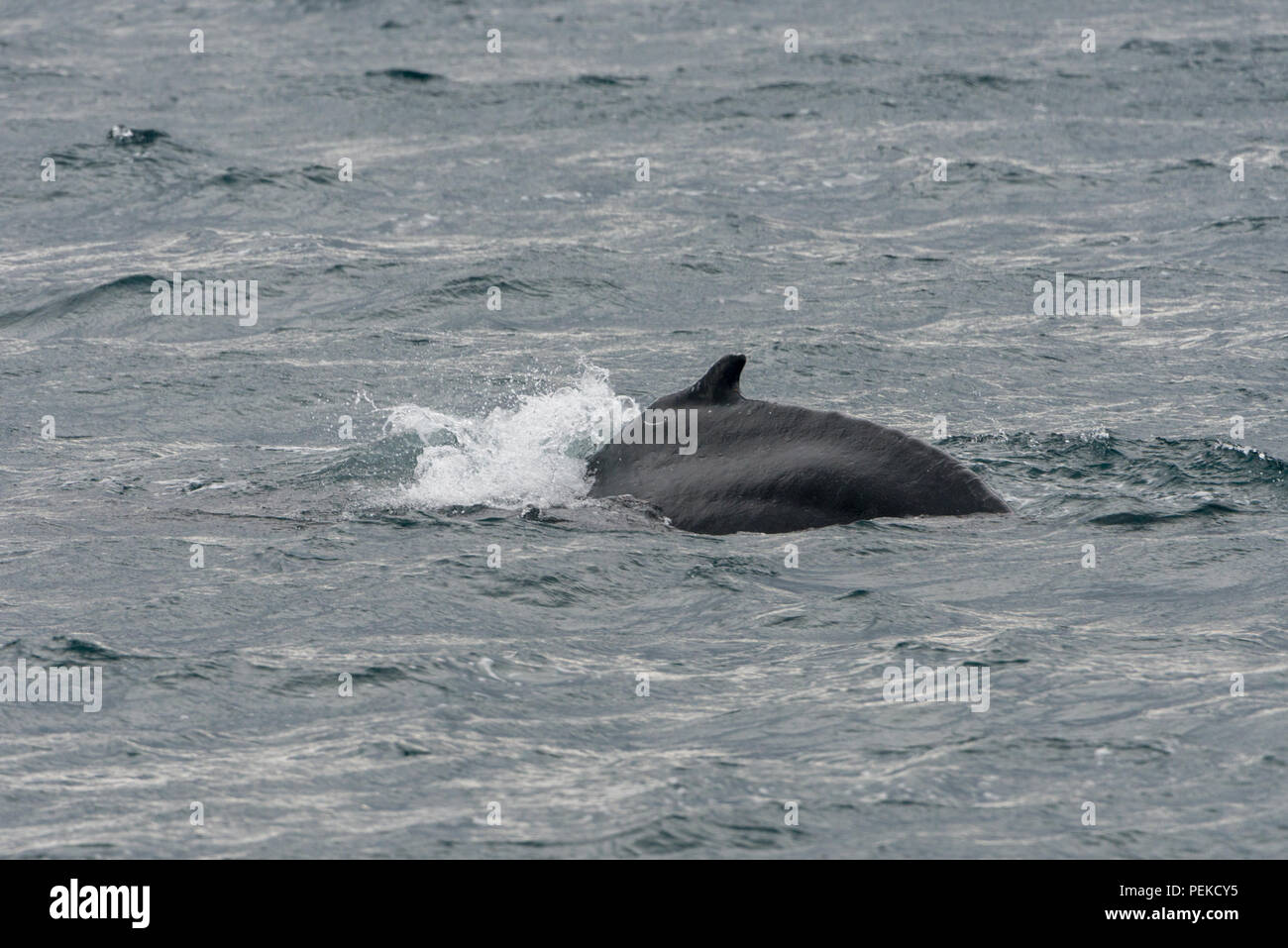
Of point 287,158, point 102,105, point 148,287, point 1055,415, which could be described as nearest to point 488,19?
point 102,105

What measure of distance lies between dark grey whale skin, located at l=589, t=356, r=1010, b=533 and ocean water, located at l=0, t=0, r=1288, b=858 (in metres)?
0.23

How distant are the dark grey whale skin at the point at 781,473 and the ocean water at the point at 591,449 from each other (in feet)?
0.75

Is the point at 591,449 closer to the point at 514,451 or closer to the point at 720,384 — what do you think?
the point at 514,451

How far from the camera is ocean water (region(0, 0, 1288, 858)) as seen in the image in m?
8.15

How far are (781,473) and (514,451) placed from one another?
3.16 m

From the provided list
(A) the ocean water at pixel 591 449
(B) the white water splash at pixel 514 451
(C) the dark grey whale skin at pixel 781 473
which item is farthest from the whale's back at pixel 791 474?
(B) the white water splash at pixel 514 451

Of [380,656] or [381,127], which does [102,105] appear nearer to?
[381,127]

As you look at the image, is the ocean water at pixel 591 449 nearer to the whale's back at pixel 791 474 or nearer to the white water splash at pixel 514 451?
the white water splash at pixel 514 451

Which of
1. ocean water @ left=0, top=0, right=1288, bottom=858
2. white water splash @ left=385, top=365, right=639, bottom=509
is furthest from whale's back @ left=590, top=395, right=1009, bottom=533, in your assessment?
white water splash @ left=385, top=365, right=639, bottom=509

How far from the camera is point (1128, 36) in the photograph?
35.1 meters

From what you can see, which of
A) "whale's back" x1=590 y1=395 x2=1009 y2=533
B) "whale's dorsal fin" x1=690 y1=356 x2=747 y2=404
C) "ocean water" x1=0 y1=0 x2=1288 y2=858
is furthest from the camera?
"whale's dorsal fin" x1=690 y1=356 x2=747 y2=404

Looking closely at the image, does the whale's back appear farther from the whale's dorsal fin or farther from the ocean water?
the ocean water

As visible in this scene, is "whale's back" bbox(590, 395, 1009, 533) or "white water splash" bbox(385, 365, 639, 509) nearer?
"whale's back" bbox(590, 395, 1009, 533)

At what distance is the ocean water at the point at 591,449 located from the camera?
8.15 m
